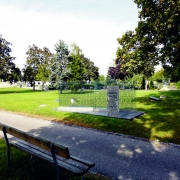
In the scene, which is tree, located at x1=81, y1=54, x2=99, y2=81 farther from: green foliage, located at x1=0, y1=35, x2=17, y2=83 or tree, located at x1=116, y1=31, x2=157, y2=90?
tree, located at x1=116, y1=31, x2=157, y2=90

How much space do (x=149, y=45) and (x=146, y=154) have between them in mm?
10214

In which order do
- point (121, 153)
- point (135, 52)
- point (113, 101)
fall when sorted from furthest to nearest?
point (135, 52), point (113, 101), point (121, 153)

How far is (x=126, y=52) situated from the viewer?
15.2 metres

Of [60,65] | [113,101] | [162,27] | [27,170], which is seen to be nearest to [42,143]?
[27,170]

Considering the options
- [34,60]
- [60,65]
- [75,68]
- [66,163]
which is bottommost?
[66,163]

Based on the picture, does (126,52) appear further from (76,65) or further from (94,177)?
(76,65)

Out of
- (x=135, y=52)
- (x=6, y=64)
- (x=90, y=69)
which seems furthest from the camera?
(x=90, y=69)

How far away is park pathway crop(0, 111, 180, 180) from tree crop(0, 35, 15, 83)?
3562 centimetres

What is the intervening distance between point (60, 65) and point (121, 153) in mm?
29161

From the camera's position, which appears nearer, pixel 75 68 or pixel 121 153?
pixel 121 153

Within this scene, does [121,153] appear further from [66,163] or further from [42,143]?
[42,143]

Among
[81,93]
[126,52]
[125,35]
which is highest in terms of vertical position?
[125,35]

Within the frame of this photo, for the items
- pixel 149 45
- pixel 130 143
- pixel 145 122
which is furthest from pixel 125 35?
pixel 130 143

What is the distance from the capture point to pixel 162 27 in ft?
37.4
